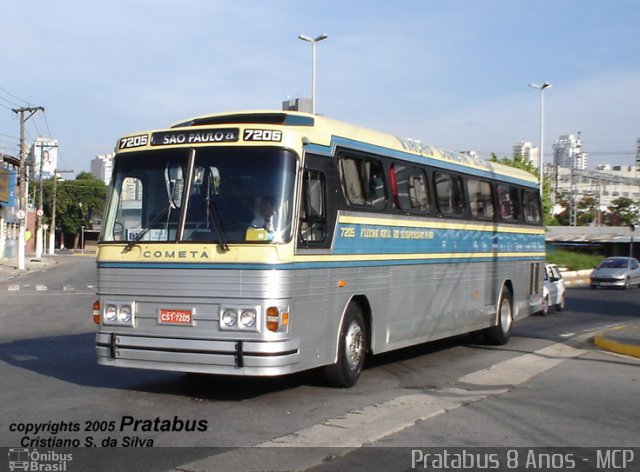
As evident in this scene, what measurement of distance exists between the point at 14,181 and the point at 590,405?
243 ft

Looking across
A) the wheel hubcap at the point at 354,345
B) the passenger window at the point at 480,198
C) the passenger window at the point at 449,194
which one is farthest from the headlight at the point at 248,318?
the passenger window at the point at 480,198

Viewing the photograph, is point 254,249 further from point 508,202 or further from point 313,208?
point 508,202

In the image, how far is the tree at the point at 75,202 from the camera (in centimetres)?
10944

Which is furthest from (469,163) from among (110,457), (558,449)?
(110,457)

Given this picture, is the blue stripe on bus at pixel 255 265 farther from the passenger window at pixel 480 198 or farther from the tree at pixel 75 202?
the tree at pixel 75 202

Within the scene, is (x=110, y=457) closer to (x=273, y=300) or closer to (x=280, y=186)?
(x=273, y=300)

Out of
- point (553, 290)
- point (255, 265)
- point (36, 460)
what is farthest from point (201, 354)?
point (553, 290)

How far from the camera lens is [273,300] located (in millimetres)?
8977

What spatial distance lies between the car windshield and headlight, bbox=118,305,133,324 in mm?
34339

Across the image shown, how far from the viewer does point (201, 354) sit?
908cm

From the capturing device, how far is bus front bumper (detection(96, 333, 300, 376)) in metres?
8.89

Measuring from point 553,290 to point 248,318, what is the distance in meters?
17.1

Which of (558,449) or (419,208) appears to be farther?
(419,208)

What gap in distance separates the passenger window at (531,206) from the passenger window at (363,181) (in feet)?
23.2
